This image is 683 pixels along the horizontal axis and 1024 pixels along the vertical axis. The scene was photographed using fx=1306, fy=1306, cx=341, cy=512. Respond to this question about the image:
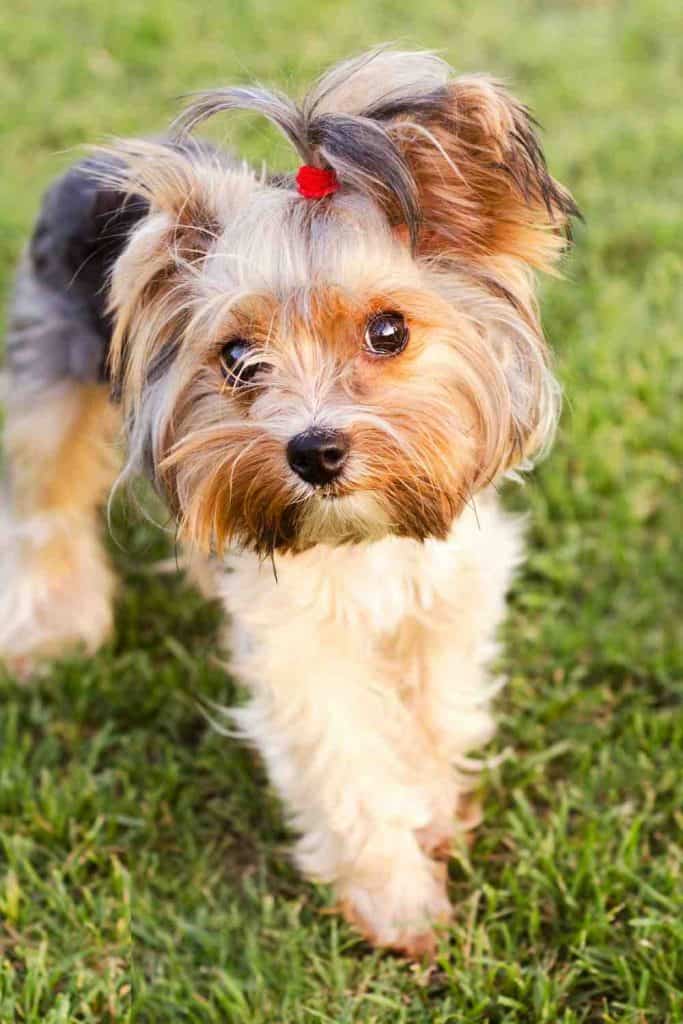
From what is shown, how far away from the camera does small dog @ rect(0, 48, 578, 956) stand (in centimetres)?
239

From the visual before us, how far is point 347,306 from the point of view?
7.88 ft

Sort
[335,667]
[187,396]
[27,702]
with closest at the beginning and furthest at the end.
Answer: [187,396] < [335,667] < [27,702]

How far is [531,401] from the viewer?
2.61 m

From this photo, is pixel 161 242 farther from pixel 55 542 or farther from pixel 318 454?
pixel 55 542

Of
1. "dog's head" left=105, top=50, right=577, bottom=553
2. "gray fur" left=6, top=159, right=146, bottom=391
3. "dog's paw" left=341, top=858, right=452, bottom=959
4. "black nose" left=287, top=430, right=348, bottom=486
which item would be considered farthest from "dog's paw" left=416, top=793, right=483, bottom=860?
"gray fur" left=6, top=159, right=146, bottom=391

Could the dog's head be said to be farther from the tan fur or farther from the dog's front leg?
the tan fur

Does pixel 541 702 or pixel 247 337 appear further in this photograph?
pixel 541 702

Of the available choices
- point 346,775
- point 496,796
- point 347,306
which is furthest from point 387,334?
point 496,796

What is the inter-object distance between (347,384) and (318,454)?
172 millimetres

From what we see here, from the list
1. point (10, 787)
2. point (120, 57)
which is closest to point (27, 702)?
point (10, 787)

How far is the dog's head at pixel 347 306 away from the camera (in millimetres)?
2383

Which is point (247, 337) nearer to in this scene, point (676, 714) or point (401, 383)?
point (401, 383)

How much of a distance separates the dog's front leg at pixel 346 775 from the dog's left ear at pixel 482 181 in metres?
0.94

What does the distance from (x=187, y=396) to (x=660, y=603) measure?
1938 mm
